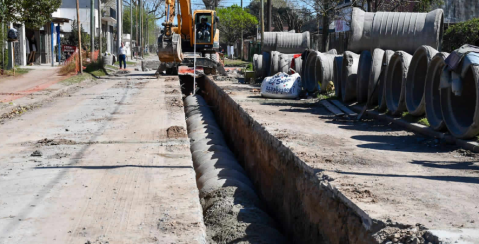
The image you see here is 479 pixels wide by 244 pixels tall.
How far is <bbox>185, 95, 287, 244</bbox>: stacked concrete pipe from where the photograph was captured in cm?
555

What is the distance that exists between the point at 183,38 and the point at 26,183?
21.2 m

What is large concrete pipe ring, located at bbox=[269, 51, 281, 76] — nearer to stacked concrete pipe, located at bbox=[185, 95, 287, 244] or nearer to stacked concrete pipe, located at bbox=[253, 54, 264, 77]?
stacked concrete pipe, located at bbox=[253, 54, 264, 77]

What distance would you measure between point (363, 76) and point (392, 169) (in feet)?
17.9

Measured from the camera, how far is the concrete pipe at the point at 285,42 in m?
22.2

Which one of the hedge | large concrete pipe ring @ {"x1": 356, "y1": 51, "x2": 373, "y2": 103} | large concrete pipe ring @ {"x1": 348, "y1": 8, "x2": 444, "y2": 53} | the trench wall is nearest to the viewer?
the trench wall

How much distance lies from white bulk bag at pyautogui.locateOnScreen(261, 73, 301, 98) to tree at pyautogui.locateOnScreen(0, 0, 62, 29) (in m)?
11.3

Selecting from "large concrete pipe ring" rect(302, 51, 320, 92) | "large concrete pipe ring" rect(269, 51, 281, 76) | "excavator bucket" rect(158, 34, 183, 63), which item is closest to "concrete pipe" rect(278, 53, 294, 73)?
"large concrete pipe ring" rect(269, 51, 281, 76)

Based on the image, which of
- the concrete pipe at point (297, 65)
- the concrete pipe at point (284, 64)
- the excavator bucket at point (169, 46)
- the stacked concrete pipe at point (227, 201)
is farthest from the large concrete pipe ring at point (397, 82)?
the excavator bucket at point (169, 46)

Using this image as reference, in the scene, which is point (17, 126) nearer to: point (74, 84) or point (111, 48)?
point (74, 84)

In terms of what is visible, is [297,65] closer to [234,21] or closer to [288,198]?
[288,198]

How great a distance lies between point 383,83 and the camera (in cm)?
996

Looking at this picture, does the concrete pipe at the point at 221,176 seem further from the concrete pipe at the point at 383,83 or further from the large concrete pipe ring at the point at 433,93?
the concrete pipe at the point at 383,83

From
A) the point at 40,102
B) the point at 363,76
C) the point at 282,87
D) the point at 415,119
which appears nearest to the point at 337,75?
the point at 282,87

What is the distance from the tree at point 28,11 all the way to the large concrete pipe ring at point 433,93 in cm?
1637
